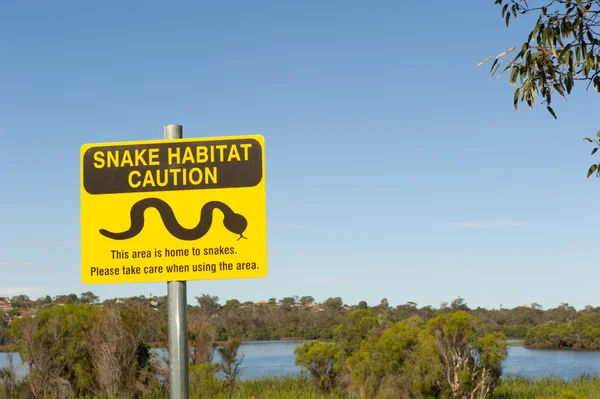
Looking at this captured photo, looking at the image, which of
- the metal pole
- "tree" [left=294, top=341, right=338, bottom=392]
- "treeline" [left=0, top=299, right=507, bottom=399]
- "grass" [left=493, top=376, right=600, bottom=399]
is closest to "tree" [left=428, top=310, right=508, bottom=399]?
"treeline" [left=0, top=299, right=507, bottom=399]

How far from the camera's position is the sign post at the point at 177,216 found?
2.94 meters

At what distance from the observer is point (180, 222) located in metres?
2.97

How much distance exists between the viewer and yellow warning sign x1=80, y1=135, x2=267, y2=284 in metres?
2.94

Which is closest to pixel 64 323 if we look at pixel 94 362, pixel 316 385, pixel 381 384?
pixel 94 362

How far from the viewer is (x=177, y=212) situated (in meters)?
2.99

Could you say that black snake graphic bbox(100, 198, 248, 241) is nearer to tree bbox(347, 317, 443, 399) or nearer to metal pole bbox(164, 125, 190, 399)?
metal pole bbox(164, 125, 190, 399)

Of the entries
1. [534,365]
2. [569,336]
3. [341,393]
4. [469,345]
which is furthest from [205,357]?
[569,336]

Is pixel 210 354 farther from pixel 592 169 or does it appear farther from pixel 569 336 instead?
pixel 569 336

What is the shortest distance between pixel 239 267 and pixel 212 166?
0.45 meters

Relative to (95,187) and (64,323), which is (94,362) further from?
(95,187)

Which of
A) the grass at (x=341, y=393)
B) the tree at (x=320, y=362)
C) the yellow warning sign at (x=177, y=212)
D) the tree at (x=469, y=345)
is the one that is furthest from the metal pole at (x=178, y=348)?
the tree at (x=320, y=362)

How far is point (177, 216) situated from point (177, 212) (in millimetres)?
18

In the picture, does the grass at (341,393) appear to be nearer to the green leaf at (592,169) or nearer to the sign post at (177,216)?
the green leaf at (592,169)

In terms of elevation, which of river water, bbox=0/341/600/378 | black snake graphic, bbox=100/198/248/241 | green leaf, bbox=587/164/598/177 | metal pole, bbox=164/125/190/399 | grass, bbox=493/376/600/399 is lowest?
river water, bbox=0/341/600/378
